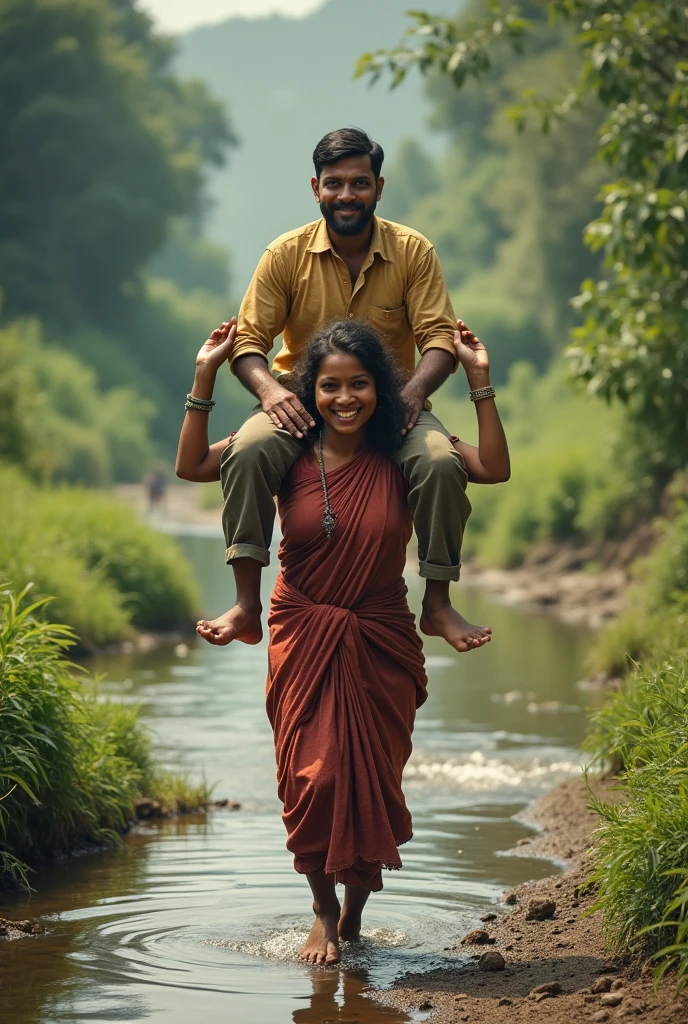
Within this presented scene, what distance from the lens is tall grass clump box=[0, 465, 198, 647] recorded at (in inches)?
667

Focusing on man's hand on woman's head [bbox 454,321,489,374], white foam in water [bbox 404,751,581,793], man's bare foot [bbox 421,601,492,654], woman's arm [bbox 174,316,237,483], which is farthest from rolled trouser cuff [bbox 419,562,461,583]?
white foam in water [bbox 404,751,581,793]

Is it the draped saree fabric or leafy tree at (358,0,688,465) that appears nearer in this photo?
the draped saree fabric

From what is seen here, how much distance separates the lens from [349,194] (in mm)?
6609

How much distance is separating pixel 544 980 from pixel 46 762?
267 centimetres

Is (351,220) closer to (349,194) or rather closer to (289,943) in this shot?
(349,194)

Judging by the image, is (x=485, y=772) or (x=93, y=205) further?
(x=93, y=205)

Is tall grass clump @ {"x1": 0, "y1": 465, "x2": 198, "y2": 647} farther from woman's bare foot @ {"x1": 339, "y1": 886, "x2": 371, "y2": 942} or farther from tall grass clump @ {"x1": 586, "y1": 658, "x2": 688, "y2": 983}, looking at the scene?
tall grass clump @ {"x1": 586, "y1": 658, "x2": 688, "y2": 983}

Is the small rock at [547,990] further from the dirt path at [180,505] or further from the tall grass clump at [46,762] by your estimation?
the dirt path at [180,505]

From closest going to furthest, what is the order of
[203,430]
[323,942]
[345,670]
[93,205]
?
1. [323,942]
2. [345,670]
3. [203,430]
4. [93,205]

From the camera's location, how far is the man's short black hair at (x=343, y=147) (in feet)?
21.5

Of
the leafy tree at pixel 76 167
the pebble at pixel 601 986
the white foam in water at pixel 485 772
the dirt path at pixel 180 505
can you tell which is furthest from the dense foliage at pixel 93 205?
the pebble at pixel 601 986

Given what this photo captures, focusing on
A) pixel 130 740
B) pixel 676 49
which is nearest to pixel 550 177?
pixel 676 49

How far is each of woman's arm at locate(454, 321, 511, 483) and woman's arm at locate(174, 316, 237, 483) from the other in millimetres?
970

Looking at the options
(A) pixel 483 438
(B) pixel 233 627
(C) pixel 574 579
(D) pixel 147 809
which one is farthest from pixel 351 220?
(C) pixel 574 579
